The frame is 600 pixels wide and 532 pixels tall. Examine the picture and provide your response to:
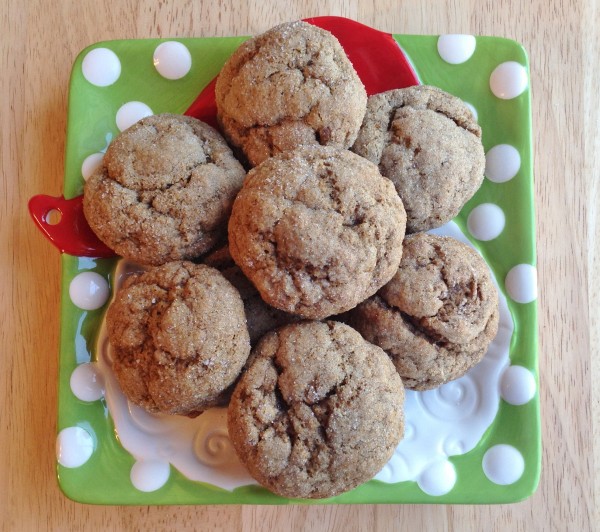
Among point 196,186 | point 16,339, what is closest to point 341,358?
point 196,186

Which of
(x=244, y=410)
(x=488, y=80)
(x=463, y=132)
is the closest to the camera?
(x=244, y=410)

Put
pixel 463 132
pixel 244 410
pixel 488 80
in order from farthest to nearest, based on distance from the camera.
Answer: pixel 488 80 < pixel 463 132 < pixel 244 410

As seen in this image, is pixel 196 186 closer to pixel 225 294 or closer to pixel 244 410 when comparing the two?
pixel 225 294

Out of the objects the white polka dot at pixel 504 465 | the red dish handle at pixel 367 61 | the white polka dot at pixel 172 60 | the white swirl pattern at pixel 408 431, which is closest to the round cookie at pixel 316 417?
the white swirl pattern at pixel 408 431

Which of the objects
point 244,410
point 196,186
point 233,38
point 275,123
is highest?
point 233,38

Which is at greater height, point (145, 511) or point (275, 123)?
point (275, 123)

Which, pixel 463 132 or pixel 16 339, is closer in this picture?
pixel 463 132

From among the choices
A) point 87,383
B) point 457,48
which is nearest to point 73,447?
point 87,383
